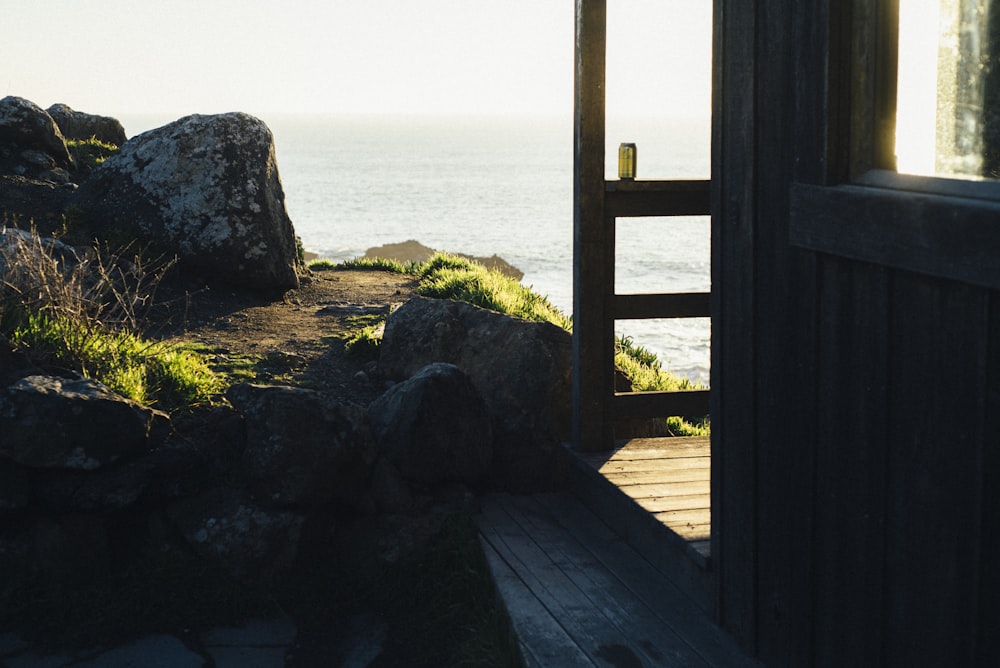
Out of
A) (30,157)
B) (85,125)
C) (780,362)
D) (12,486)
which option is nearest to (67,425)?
(12,486)

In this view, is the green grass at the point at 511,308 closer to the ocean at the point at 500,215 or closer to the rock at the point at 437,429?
the rock at the point at 437,429

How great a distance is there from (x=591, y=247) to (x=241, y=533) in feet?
6.96

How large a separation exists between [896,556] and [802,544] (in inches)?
19.2

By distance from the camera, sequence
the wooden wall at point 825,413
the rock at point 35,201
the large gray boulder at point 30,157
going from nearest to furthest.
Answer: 1. the wooden wall at point 825,413
2. the rock at point 35,201
3. the large gray boulder at point 30,157

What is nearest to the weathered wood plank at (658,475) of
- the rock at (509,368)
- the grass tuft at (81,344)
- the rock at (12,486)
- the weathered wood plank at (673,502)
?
the weathered wood plank at (673,502)

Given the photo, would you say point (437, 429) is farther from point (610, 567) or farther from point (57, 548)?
point (57, 548)

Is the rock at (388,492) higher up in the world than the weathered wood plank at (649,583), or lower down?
higher up

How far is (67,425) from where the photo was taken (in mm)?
4910

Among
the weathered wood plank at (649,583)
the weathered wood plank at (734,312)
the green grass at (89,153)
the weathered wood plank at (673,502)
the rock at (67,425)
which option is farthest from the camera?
the green grass at (89,153)

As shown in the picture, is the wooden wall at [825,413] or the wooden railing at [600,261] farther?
the wooden railing at [600,261]

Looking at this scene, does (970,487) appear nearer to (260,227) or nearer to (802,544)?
(802,544)

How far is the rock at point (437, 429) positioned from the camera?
5320 mm

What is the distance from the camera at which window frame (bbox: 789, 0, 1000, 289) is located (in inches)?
92.7

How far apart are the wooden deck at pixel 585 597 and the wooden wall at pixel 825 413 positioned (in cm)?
22
